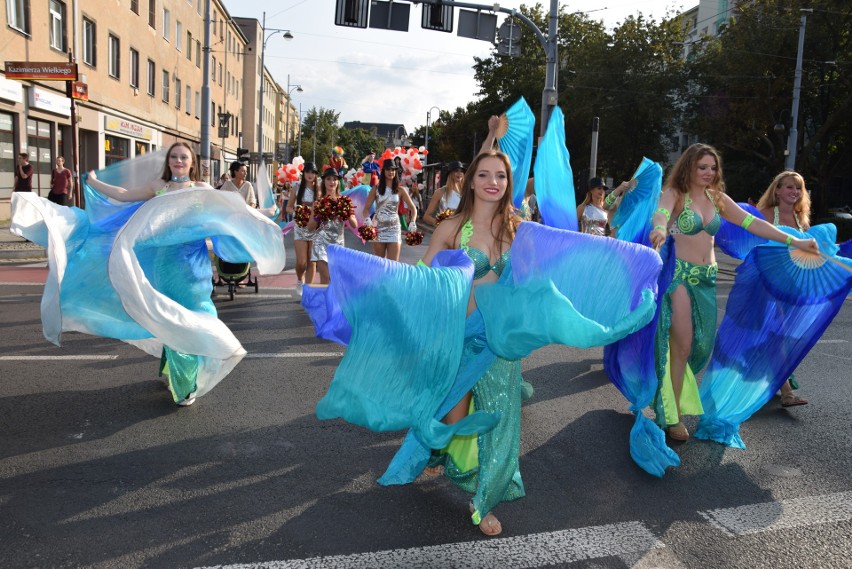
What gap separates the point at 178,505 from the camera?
349 cm

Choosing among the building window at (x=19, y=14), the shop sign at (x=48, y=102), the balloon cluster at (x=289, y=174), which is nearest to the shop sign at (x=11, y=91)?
the shop sign at (x=48, y=102)

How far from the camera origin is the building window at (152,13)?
98.4 ft

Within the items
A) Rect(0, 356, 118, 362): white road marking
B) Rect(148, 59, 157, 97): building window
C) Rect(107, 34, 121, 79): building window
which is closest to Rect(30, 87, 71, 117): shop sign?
Rect(107, 34, 121, 79): building window

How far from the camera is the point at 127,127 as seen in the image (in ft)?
90.3

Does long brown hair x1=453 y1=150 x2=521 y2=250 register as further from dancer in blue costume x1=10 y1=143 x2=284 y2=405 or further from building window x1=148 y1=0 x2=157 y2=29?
building window x1=148 y1=0 x2=157 y2=29

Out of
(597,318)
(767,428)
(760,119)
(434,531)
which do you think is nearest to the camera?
(597,318)

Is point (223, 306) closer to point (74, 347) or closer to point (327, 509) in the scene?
point (74, 347)

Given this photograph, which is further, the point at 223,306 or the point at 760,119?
the point at 760,119

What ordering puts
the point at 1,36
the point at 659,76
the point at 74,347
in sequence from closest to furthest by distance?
the point at 74,347 → the point at 1,36 → the point at 659,76

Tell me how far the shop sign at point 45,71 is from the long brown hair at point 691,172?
525 inches

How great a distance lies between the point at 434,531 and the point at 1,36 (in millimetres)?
18623

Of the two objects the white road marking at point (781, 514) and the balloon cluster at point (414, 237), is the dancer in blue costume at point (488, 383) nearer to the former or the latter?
the white road marking at point (781, 514)

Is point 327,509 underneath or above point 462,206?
underneath

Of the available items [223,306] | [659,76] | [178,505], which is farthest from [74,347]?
[659,76]
